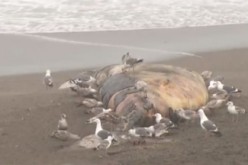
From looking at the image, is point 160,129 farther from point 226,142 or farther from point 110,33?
point 110,33

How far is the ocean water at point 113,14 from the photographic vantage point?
16031 millimetres

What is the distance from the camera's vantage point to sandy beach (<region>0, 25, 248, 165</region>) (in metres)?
6.69

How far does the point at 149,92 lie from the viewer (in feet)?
27.2

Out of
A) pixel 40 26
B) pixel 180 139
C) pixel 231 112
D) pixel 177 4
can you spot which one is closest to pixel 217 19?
pixel 177 4

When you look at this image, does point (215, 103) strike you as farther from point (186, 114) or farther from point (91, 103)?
point (91, 103)

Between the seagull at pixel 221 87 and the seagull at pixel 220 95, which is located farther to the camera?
the seagull at pixel 221 87

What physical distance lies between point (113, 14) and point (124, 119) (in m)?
9.79

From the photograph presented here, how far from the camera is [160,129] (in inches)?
288

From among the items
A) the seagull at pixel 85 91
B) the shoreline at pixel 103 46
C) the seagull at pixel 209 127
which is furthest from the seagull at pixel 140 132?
the shoreline at pixel 103 46

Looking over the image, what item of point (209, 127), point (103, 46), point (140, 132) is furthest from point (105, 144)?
point (103, 46)

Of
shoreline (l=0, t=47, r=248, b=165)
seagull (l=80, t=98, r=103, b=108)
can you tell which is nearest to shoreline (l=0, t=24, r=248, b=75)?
shoreline (l=0, t=47, r=248, b=165)

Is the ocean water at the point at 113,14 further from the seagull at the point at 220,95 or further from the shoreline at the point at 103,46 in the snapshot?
the seagull at the point at 220,95

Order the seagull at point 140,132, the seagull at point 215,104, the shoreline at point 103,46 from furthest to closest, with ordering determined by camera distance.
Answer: the shoreline at point 103,46 < the seagull at point 215,104 < the seagull at point 140,132

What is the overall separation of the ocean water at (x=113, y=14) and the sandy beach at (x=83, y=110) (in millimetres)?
800
